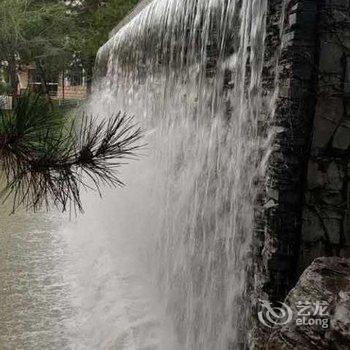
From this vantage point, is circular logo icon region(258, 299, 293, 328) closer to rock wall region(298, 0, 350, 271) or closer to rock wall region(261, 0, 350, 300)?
rock wall region(261, 0, 350, 300)

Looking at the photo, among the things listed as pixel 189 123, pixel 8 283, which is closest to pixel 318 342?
pixel 189 123

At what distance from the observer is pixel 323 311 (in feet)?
6.99

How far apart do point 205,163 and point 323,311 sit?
8.09 ft

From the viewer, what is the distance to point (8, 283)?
565 centimetres

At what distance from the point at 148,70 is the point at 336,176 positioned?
5.00 meters

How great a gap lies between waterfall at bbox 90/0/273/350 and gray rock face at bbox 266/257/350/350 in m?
0.94

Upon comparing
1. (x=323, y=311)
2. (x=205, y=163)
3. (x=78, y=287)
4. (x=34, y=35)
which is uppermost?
(x=34, y=35)

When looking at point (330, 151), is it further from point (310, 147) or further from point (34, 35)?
point (34, 35)

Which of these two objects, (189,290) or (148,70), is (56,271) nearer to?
(189,290)

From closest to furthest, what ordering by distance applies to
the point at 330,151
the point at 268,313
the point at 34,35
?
the point at 268,313 → the point at 330,151 → the point at 34,35

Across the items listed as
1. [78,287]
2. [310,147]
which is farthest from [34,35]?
[310,147]

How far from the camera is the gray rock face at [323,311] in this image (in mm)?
2002

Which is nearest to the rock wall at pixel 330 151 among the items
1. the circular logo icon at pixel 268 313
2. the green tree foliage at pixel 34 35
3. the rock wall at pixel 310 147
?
the rock wall at pixel 310 147

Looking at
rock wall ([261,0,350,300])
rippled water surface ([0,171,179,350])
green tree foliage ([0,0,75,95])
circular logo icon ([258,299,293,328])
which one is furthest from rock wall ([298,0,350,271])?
green tree foliage ([0,0,75,95])
